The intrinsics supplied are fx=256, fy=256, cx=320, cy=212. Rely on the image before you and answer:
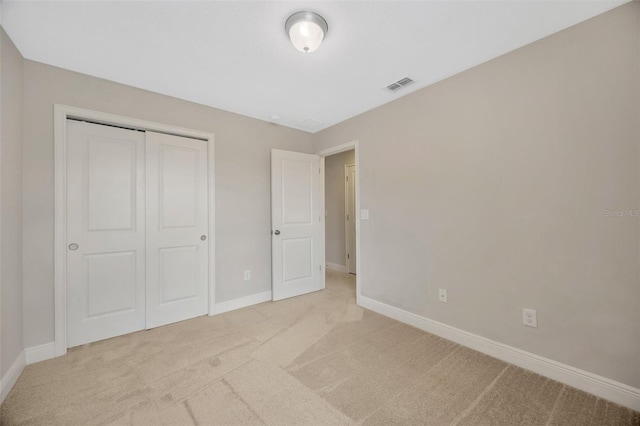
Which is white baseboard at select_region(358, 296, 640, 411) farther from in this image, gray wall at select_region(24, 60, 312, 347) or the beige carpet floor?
gray wall at select_region(24, 60, 312, 347)

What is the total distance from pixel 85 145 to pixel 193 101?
3.59ft

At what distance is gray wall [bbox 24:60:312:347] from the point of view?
2.05 meters

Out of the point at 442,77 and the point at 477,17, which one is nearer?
the point at 477,17

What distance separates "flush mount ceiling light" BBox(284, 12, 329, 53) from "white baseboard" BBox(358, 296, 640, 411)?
260 centimetres

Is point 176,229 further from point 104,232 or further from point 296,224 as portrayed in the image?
point 296,224

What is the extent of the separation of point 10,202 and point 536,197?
3782 millimetres

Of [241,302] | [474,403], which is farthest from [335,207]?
[474,403]

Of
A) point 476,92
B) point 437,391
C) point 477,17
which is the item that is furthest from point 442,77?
point 437,391

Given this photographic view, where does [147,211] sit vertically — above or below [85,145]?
below

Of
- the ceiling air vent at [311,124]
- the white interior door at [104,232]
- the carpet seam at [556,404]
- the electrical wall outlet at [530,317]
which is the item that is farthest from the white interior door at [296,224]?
the carpet seam at [556,404]

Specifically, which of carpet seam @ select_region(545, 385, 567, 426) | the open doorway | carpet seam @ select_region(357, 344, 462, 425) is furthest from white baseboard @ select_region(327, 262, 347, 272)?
carpet seam @ select_region(545, 385, 567, 426)

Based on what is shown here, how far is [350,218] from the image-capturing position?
16.6 feet

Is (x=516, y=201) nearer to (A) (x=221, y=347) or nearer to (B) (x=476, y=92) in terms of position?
(B) (x=476, y=92)

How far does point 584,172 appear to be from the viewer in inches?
66.6
